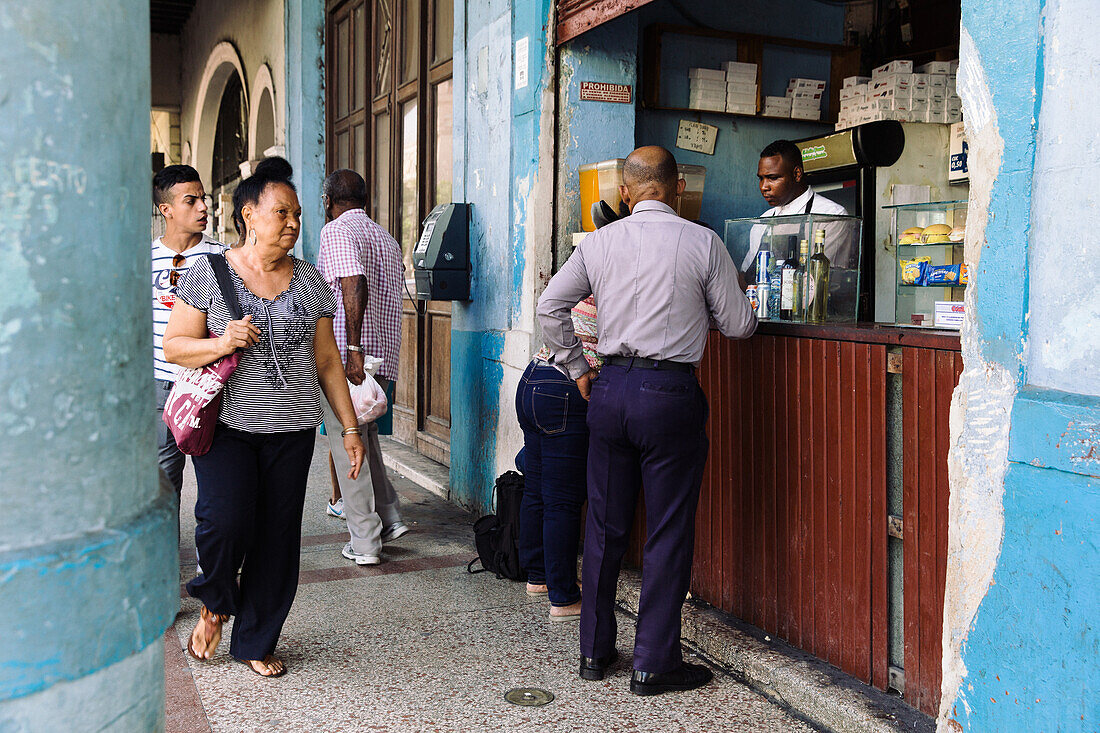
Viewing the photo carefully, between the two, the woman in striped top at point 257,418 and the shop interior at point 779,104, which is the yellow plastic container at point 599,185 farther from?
the woman in striped top at point 257,418

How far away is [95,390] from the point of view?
3.94 ft

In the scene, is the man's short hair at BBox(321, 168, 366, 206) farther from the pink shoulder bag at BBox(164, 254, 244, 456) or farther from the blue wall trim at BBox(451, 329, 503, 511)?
the pink shoulder bag at BBox(164, 254, 244, 456)

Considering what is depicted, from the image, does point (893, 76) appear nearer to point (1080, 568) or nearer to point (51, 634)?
point (1080, 568)

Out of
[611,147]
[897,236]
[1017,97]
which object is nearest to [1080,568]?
[1017,97]

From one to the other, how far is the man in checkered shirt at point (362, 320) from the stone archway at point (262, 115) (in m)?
6.55

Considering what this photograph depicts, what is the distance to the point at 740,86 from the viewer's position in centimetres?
574

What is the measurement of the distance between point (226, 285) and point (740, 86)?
3527 millimetres

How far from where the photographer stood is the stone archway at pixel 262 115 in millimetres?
11359

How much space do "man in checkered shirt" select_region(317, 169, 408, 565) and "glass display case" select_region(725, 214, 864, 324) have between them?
2.10 m

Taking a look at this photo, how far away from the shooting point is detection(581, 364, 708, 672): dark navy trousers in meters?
3.34

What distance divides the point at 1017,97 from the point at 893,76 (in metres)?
3.57

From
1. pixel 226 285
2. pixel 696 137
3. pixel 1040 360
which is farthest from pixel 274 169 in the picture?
pixel 696 137

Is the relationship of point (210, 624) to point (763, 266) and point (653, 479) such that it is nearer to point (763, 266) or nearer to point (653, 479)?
point (653, 479)

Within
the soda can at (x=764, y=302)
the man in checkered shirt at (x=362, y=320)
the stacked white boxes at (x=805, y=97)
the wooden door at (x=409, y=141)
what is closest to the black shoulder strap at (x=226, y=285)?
the man in checkered shirt at (x=362, y=320)
